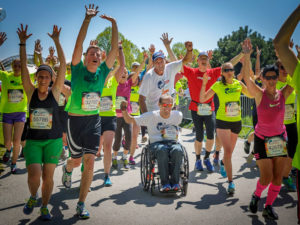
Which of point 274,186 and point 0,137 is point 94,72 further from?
point 0,137

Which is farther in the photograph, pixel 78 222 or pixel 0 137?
pixel 0 137

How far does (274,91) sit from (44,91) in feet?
10.8

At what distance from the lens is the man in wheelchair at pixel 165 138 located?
4770mm

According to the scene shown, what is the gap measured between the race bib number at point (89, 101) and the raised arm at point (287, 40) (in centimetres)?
261

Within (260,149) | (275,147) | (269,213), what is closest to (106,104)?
(260,149)

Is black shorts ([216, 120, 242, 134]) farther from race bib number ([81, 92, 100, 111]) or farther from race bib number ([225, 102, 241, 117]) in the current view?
race bib number ([81, 92, 100, 111])

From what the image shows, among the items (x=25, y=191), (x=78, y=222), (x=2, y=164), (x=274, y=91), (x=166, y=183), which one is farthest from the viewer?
(x=2, y=164)

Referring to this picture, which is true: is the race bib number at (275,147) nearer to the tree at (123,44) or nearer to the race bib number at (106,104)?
the race bib number at (106,104)

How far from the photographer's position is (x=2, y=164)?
283 inches

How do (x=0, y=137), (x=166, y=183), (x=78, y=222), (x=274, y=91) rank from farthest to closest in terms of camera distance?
(x=0, y=137), (x=166, y=183), (x=274, y=91), (x=78, y=222)

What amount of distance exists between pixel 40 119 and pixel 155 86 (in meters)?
2.45

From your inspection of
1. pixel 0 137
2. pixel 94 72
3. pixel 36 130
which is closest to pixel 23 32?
pixel 94 72

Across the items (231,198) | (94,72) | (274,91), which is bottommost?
(231,198)

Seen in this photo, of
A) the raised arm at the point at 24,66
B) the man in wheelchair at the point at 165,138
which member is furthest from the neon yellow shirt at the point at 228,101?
the raised arm at the point at 24,66
